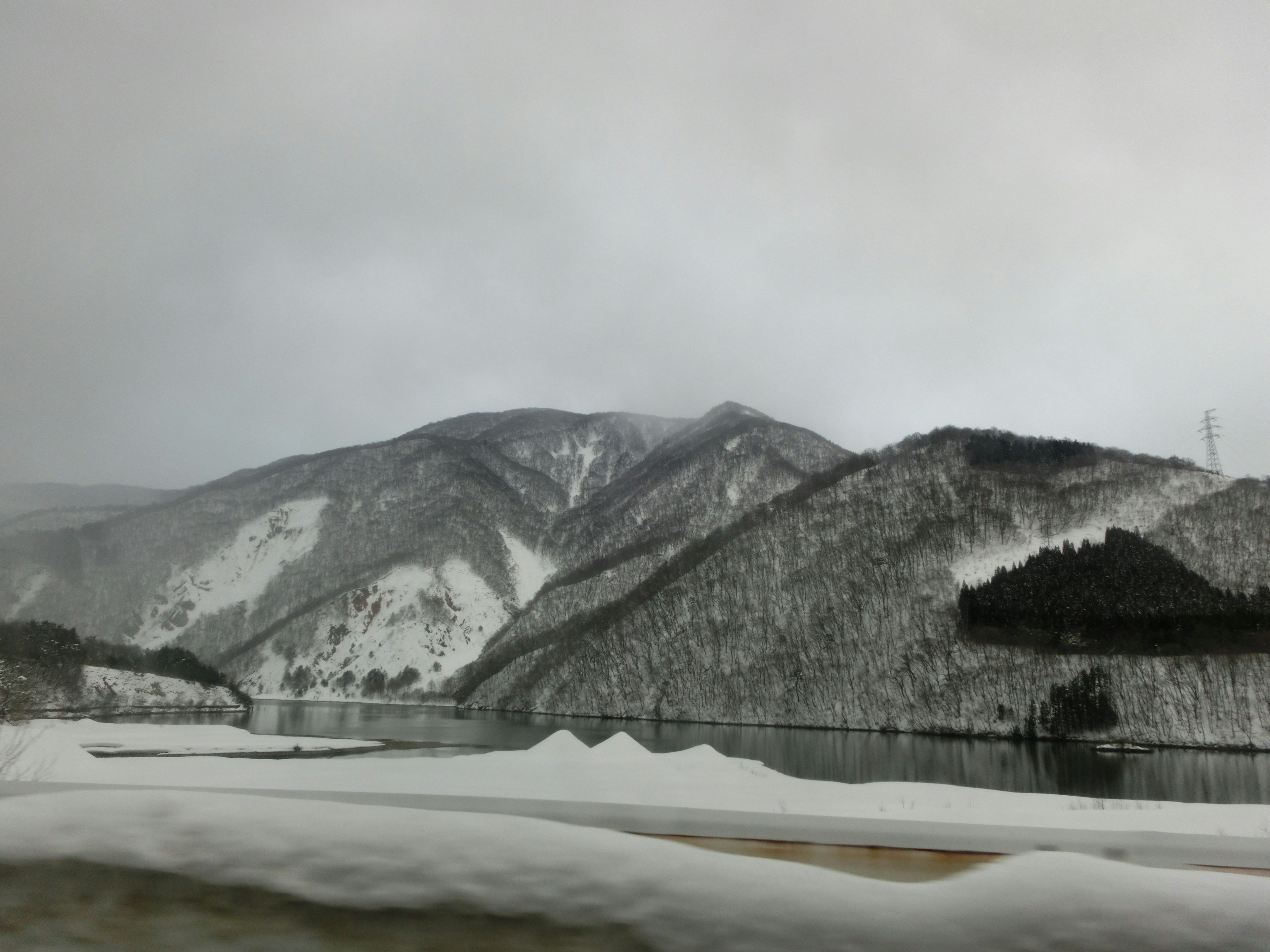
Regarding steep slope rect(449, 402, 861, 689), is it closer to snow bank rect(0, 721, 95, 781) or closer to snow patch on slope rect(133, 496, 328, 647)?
snow patch on slope rect(133, 496, 328, 647)

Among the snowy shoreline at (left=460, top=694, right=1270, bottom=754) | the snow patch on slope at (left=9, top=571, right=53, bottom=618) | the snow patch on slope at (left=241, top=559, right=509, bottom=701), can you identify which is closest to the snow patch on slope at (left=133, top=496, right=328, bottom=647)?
the snow patch on slope at (left=9, top=571, right=53, bottom=618)

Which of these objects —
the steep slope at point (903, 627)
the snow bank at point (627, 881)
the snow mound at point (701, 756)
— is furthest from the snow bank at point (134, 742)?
the steep slope at point (903, 627)

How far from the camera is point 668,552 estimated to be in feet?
498

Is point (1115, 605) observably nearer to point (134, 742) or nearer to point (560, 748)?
point (560, 748)

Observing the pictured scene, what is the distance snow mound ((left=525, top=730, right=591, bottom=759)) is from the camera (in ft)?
93.2

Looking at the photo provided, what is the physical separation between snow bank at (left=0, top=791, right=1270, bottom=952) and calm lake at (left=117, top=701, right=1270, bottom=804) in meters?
38.2

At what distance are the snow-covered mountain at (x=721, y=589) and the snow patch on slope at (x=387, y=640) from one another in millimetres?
527

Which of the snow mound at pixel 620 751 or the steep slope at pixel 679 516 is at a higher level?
the steep slope at pixel 679 516

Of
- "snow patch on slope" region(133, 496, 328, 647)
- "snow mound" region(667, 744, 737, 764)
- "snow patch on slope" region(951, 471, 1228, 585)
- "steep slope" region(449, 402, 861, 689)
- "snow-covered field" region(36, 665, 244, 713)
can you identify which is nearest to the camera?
"snow mound" region(667, 744, 737, 764)

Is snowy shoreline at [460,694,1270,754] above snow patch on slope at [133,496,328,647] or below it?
below

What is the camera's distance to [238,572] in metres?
186

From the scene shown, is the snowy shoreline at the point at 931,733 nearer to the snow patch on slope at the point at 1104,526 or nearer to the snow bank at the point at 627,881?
the snow patch on slope at the point at 1104,526

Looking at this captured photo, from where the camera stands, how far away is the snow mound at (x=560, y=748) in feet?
93.2

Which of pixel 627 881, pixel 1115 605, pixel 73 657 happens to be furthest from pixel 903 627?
pixel 627 881
